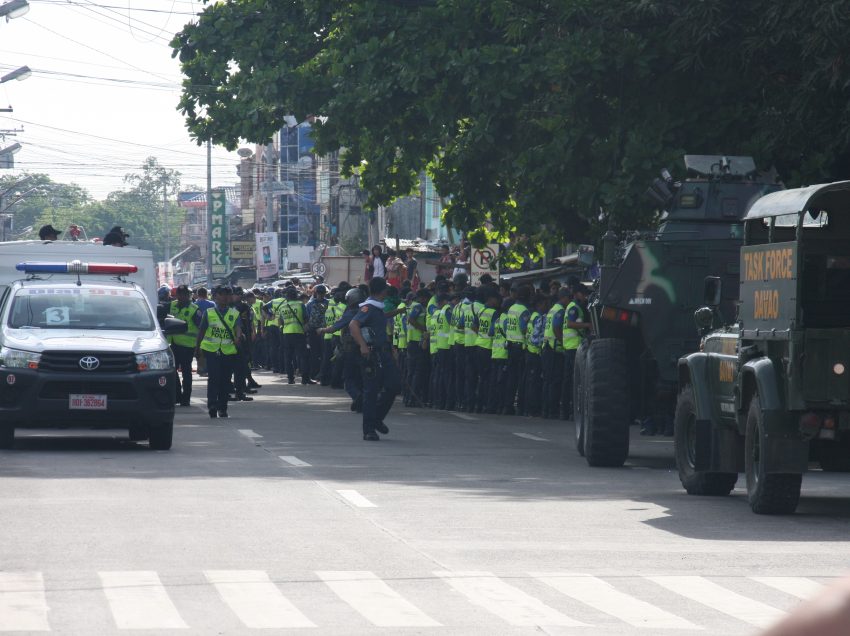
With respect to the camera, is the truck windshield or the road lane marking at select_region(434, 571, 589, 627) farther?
the truck windshield

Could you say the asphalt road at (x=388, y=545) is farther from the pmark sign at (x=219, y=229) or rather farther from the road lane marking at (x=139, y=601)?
the pmark sign at (x=219, y=229)

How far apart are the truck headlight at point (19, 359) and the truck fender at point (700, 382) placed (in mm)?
6840

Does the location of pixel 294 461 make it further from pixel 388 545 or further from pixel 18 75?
pixel 18 75

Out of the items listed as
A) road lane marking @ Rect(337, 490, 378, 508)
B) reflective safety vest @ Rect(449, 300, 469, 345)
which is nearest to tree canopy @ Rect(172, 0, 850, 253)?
reflective safety vest @ Rect(449, 300, 469, 345)

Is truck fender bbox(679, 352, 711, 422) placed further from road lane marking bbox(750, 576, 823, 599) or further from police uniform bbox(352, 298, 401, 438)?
police uniform bbox(352, 298, 401, 438)

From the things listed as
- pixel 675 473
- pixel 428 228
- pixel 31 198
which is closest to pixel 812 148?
pixel 675 473

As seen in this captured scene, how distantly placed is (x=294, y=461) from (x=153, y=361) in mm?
2303

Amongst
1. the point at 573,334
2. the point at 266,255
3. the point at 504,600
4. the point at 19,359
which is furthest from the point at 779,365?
the point at 266,255

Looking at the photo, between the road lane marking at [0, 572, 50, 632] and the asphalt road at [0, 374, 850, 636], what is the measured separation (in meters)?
0.02

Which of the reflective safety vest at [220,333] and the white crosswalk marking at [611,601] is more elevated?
the reflective safety vest at [220,333]

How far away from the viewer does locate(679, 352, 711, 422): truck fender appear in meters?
13.1

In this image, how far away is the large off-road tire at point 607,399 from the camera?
606 inches

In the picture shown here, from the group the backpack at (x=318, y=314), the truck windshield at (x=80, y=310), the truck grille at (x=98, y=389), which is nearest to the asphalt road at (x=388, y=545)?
the truck grille at (x=98, y=389)

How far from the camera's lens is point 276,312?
134ft
